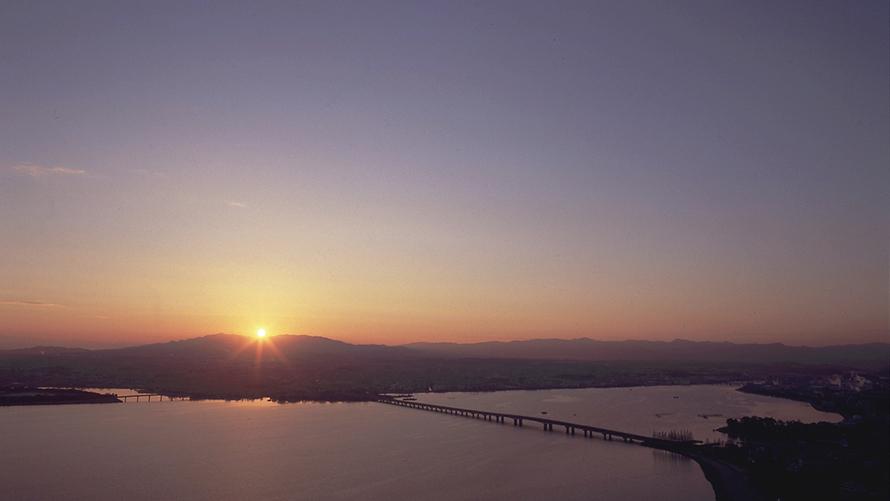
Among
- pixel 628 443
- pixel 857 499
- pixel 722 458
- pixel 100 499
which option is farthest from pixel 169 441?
pixel 857 499

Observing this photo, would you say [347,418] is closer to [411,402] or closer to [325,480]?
[411,402]

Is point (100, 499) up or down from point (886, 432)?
down

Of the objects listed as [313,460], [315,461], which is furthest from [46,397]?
[315,461]

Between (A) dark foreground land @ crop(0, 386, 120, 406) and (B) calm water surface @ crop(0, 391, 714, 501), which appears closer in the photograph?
(B) calm water surface @ crop(0, 391, 714, 501)

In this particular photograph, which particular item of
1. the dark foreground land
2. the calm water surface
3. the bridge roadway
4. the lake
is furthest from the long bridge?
the bridge roadway

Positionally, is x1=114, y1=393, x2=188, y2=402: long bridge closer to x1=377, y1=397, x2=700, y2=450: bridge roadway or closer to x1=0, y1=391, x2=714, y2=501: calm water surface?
x1=0, y1=391, x2=714, y2=501: calm water surface

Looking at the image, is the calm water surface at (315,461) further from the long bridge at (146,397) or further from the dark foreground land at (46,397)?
the long bridge at (146,397)

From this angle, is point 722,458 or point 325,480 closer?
point 325,480
